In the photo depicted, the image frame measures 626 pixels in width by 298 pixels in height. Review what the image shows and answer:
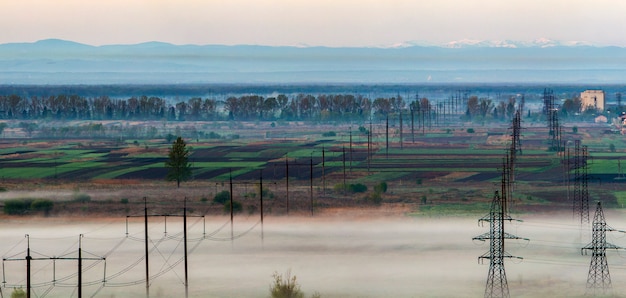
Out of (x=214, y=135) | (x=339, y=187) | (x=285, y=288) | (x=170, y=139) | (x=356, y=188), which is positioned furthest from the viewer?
(x=214, y=135)

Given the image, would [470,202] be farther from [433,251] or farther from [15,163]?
[15,163]

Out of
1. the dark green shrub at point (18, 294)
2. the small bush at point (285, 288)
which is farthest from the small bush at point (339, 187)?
the dark green shrub at point (18, 294)

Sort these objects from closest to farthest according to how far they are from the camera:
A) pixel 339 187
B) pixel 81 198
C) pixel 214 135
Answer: pixel 81 198, pixel 339 187, pixel 214 135

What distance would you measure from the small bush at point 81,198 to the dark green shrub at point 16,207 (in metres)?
2.99

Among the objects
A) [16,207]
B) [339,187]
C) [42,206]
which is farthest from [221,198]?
[16,207]

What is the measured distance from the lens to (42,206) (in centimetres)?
7662

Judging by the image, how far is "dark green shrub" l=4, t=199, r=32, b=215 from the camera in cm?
7462

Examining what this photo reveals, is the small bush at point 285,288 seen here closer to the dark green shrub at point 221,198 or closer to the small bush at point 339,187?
the dark green shrub at point 221,198

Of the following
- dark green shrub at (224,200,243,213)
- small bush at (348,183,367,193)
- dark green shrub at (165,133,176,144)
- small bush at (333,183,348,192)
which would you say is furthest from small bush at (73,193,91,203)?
dark green shrub at (165,133,176,144)

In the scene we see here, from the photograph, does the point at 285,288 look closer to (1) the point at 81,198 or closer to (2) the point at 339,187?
(1) the point at 81,198

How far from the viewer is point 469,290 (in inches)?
1911

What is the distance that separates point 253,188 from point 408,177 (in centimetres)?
1507

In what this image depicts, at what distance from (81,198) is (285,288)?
37.2 meters

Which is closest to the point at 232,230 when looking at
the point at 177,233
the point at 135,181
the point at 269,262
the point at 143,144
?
the point at 177,233
